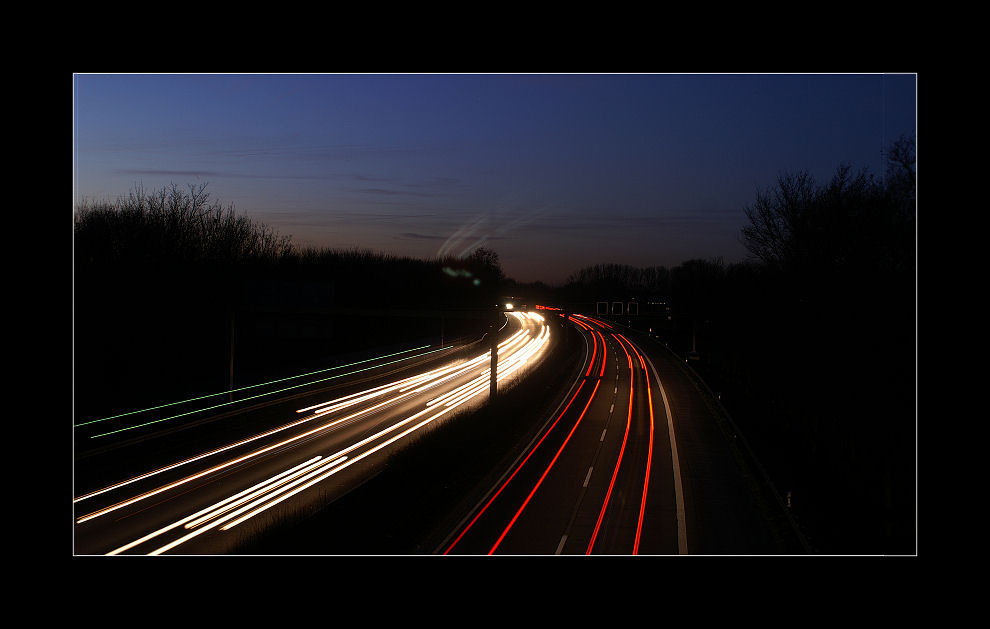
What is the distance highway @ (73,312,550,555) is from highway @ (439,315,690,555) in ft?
13.5

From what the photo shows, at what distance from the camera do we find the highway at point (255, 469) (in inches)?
478

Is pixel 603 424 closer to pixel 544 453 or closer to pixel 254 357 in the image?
pixel 544 453

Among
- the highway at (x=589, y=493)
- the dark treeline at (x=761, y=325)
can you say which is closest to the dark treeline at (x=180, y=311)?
the dark treeline at (x=761, y=325)

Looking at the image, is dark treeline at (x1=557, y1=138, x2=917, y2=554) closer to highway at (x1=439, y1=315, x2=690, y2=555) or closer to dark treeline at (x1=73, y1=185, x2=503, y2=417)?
highway at (x1=439, y1=315, x2=690, y2=555)

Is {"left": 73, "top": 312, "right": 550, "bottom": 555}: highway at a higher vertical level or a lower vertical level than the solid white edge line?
higher

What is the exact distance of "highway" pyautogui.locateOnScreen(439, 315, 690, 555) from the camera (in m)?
11.9

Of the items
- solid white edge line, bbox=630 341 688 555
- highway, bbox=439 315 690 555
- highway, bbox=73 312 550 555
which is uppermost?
highway, bbox=73 312 550 555

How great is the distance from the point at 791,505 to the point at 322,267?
44185 mm

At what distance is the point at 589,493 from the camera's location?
50.0 feet

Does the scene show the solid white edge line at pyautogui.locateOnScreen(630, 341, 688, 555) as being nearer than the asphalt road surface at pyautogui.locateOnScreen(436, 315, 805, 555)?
No

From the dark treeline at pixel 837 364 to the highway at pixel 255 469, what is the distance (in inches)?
409

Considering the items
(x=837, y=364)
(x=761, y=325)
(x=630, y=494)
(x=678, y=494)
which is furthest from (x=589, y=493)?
(x=761, y=325)

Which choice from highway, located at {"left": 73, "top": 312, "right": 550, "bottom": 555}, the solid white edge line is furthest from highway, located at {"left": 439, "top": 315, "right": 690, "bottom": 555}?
highway, located at {"left": 73, "top": 312, "right": 550, "bottom": 555}

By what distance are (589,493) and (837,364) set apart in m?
8.18
